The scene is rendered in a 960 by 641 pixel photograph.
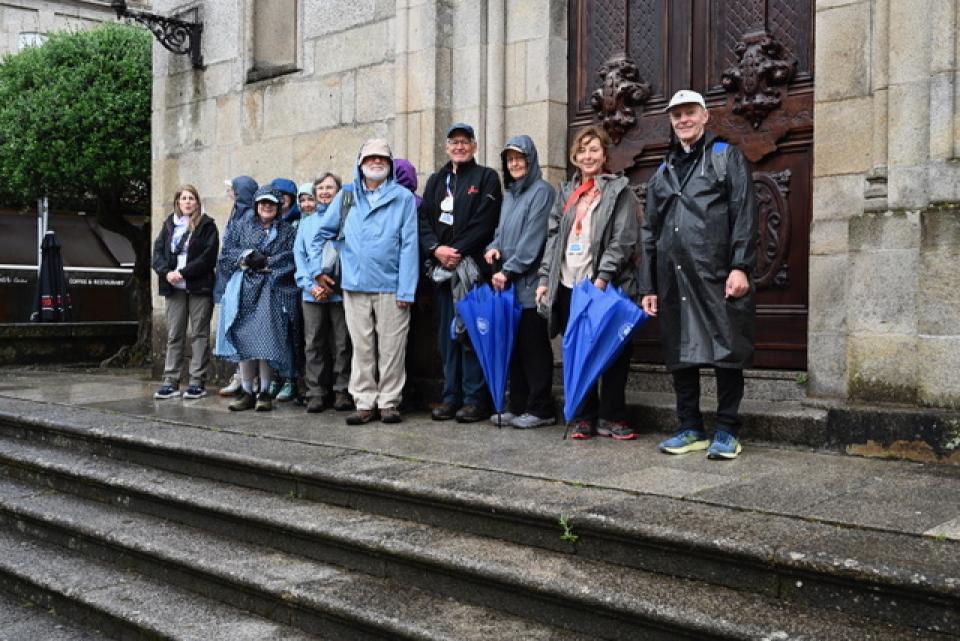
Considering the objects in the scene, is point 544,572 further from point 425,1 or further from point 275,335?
point 425,1

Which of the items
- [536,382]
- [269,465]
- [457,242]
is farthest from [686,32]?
[269,465]

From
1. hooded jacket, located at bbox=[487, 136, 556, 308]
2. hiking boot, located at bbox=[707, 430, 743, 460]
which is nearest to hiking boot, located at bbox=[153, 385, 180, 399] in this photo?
hooded jacket, located at bbox=[487, 136, 556, 308]

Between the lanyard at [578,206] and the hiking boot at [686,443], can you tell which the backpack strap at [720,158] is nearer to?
the lanyard at [578,206]

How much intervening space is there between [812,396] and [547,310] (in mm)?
1613

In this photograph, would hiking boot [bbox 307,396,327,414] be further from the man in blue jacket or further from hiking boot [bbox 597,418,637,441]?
hiking boot [bbox 597,418,637,441]

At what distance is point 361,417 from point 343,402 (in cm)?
68

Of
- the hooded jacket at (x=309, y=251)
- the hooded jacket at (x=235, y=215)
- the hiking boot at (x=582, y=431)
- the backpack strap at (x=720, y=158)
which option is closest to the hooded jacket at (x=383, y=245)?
the hooded jacket at (x=309, y=251)

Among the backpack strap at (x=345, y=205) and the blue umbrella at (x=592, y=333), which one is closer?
the blue umbrella at (x=592, y=333)

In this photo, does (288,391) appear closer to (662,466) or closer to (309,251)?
(309,251)

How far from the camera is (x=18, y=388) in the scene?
31.6ft

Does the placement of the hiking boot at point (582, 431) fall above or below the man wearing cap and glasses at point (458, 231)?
below

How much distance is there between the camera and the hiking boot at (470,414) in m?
6.84

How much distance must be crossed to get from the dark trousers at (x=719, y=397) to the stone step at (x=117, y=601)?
2380mm

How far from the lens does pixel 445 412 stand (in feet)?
23.0
